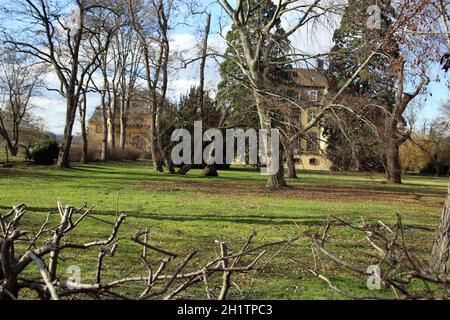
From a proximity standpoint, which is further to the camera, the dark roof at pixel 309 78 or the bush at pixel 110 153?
the bush at pixel 110 153

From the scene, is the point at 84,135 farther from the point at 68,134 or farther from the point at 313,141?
the point at 313,141

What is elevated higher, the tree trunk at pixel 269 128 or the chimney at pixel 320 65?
the chimney at pixel 320 65

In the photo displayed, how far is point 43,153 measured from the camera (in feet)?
105

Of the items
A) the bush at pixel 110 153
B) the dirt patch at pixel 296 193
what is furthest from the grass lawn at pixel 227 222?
the bush at pixel 110 153

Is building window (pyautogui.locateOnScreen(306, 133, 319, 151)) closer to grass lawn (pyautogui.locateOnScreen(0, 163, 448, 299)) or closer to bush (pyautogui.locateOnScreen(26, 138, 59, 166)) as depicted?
grass lawn (pyautogui.locateOnScreen(0, 163, 448, 299))

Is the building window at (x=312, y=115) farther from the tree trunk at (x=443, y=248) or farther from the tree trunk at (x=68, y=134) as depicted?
the tree trunk at (x=68, y=134)

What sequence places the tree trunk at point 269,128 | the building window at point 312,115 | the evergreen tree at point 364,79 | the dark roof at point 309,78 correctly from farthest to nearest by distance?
the dark roof at point 309,78
the building window at point 312,115
the tree trunk at point 269,128
the evergreen tree at point 364,79

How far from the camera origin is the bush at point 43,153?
105 ft

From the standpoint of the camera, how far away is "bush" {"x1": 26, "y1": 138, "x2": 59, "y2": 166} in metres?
32.1

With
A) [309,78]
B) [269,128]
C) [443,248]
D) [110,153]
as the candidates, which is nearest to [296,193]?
[269,128]

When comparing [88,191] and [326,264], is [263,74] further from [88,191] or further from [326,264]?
[326,264]

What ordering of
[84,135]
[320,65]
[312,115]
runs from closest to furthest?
[312,115] → [320,65] → [84,135]
